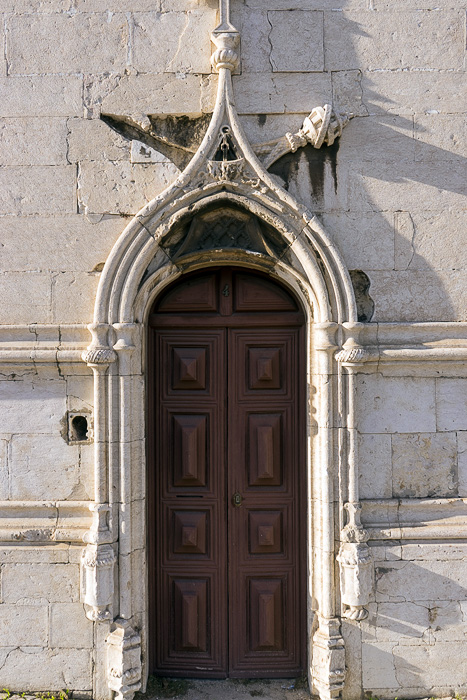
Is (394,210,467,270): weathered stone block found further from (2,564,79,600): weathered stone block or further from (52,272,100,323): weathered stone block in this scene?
(2,564,79,600): weathered stone block

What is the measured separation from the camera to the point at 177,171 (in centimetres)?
366

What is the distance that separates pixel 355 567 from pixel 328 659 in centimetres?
64

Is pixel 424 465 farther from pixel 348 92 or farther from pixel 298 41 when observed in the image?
pixel 298 41

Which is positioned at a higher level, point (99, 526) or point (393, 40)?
point (393, 40)

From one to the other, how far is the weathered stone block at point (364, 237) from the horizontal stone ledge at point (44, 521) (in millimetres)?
2513

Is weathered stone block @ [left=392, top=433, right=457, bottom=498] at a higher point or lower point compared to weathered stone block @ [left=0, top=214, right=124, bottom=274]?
lower

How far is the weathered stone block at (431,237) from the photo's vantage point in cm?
368

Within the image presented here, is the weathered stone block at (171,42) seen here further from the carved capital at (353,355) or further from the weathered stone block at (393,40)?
the carved capital at (353,355)

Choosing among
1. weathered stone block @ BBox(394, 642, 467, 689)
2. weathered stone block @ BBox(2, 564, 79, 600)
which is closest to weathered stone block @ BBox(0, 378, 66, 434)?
weathered stone block @ BBox(2, 564, 79, 600)

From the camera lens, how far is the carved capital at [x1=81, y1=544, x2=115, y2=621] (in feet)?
11.3

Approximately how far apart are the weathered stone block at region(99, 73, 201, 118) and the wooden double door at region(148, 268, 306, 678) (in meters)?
1.33

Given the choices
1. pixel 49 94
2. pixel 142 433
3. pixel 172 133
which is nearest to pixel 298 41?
pixel 172 133

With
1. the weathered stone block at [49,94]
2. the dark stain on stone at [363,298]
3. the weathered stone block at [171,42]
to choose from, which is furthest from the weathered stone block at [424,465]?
the weathered stone block at [49,94]

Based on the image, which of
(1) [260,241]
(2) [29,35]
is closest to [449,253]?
(1) [260,241]
